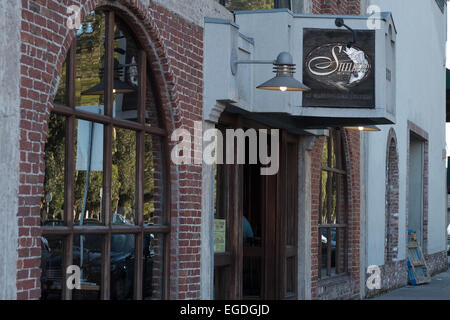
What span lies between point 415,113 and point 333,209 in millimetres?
6834

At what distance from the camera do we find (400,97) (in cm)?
1817

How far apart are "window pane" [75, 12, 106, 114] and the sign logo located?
368 cm

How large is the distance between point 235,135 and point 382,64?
2049 mm

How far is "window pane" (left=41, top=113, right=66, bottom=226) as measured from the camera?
645 cm

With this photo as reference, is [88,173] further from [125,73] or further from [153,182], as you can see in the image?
[153,182]

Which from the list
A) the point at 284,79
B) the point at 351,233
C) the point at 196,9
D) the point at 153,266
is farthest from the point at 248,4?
the point at 351,233

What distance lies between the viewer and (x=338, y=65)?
10.4m

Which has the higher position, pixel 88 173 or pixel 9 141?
pixel 9 141

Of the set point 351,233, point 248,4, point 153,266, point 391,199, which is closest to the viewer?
point 153,266

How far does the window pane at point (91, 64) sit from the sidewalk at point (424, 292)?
9.68 metres

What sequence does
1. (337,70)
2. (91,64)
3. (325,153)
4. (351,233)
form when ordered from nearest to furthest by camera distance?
(91,64) < (337,70) < (325,153) < (351,233)

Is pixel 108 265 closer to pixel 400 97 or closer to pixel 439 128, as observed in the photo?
pixel 400 97

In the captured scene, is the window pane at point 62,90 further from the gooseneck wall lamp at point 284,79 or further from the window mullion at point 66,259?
the gooseneck wall lamp at point 284,79

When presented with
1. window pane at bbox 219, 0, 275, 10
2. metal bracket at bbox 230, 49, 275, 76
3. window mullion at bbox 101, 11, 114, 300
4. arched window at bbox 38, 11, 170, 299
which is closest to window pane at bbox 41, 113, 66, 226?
arched window at bbox 38, 11, 170, 299
